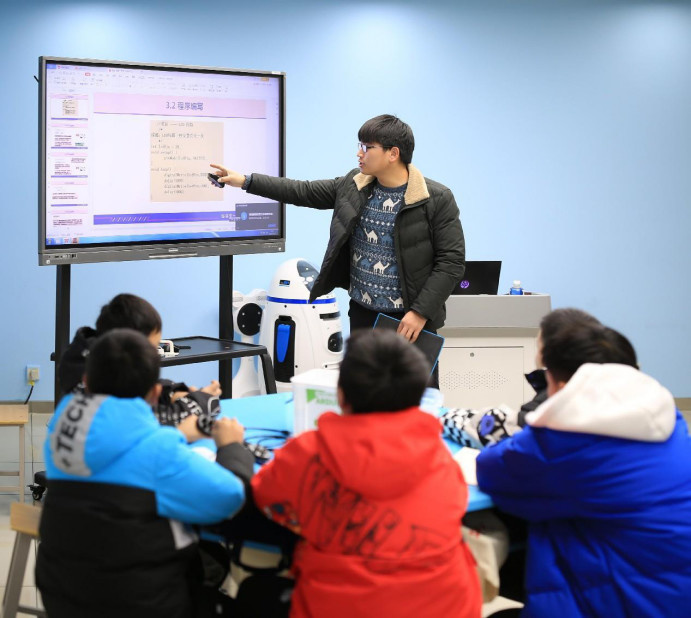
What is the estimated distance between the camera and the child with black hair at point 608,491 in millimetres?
1930

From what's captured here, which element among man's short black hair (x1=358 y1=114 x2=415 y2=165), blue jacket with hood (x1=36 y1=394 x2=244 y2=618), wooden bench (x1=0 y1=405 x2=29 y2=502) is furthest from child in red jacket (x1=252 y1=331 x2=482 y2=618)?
wooden bench (x1=0 y1=405 x2=29 y2=502)

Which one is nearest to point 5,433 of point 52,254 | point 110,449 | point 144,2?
point 52,254

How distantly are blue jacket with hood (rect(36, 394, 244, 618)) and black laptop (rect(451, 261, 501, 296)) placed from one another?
3132mm

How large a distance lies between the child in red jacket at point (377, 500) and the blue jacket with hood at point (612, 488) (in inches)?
9.5

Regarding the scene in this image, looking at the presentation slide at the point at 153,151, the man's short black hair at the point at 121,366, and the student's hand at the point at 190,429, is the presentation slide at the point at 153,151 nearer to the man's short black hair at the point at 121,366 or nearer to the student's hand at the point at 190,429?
the student's hand at the point at 190,429

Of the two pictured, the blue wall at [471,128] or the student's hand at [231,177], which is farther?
the blue wall at [471,128]

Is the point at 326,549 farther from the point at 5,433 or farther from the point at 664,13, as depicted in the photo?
the point at 664,13

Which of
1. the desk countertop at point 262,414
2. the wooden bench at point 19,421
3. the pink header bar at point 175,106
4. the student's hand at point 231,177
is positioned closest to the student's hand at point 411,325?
the desk countertop at point 262,414

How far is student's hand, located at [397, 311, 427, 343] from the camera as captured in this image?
336cm

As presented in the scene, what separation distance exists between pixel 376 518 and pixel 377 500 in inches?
1.3

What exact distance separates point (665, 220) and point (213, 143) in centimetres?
316

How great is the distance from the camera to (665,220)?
579 cm

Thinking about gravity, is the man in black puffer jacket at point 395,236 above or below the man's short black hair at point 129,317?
above

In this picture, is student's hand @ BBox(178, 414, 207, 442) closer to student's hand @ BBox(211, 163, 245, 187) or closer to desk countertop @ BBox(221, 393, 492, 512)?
desk countertop @ BBox(221, 393, 492, 512)
